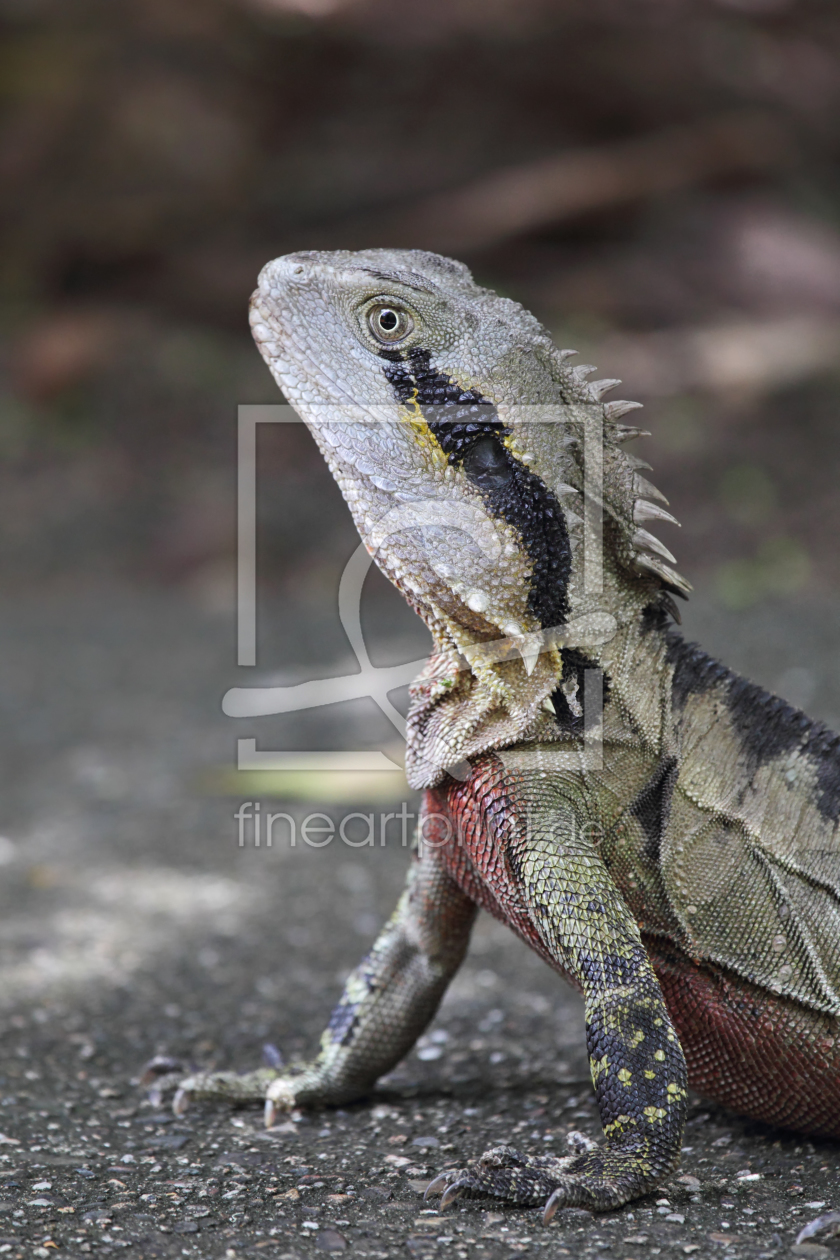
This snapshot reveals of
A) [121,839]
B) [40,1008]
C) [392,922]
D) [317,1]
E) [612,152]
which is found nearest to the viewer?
[392,922]

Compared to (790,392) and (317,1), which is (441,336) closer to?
(790,392)

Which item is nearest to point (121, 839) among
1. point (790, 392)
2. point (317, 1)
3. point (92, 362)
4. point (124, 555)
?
point (124, 555)

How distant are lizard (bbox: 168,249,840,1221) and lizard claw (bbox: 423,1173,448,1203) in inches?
14.3

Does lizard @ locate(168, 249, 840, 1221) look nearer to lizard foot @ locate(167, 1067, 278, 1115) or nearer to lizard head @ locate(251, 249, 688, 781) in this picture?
lizard head @ locate(251, 249, 688, 781)

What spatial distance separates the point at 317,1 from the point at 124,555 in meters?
6.12

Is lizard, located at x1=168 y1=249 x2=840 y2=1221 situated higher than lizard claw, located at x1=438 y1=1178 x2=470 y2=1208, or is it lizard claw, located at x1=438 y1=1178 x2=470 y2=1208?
lizard, located at x1=168 y1=249 x2=840 y2=1221

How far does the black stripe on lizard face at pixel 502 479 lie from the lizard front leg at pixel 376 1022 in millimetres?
1150

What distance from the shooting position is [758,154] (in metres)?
14.4

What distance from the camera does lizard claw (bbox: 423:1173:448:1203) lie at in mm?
3094

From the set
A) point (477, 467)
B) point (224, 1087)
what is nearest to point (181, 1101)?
point (224, 1087)

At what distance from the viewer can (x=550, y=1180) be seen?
299 centimetres

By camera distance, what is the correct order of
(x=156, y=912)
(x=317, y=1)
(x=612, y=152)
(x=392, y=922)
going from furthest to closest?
(x=612, y=152), (x=317, y=1), (x=156, y=912), (x=392, y=922)

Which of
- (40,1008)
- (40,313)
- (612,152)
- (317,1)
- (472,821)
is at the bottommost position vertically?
(40,1008)
